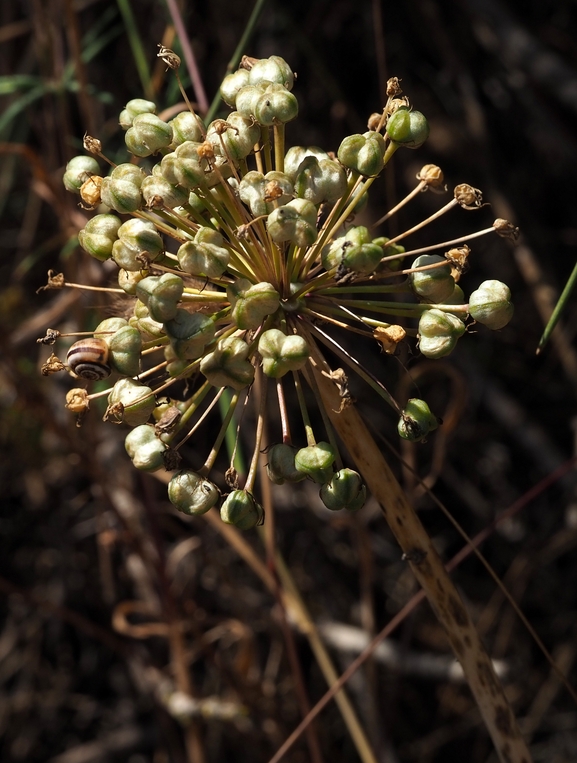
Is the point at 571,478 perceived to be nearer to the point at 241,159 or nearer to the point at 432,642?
the point at 432,642

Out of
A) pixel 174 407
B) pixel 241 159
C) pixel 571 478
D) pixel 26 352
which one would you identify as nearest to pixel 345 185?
pixel 241 159

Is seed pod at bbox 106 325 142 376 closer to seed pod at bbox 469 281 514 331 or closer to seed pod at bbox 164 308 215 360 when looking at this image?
seed pod at bbox 164 308 215 360

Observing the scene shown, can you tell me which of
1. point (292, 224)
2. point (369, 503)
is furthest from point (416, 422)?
point (369, 503)

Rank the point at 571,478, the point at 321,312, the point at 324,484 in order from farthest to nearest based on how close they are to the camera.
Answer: the point at 571,478 < the point at 321,312 < the point at 324,484

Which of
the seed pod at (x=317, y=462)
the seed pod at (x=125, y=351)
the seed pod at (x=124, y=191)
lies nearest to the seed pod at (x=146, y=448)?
the seed pod at (x=125, y=351)

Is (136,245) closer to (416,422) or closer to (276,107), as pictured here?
(276,107)

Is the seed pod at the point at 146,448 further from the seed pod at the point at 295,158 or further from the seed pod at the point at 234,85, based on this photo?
the seed pod at the point at 234,85
